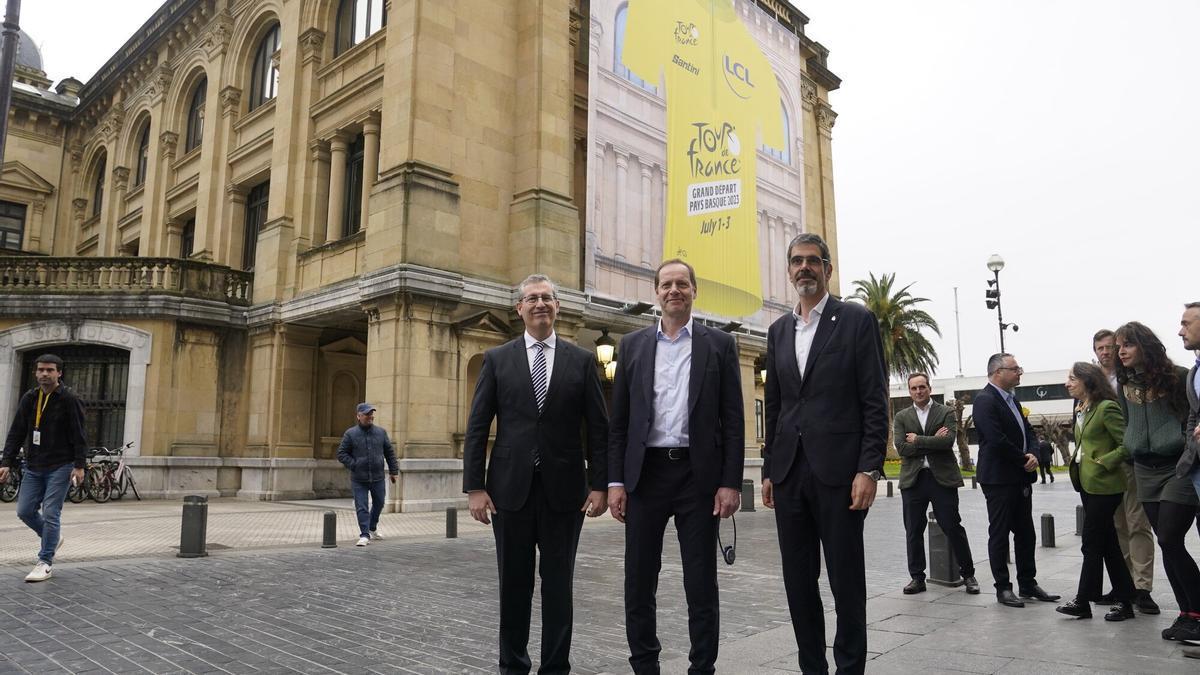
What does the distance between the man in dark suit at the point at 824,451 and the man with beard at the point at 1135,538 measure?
10.4 feet

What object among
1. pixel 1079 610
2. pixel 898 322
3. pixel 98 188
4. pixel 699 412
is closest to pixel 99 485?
pixel 699 412

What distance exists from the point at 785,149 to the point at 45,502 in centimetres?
2354

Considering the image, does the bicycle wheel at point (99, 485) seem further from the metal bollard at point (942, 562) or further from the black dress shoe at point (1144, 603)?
the black dress shoe at point (1144, 603)

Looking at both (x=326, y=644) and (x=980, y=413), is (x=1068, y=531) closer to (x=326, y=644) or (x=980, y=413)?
(x=980, y=413)

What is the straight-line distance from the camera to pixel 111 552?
370 inches

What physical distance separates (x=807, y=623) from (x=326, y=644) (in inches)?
123

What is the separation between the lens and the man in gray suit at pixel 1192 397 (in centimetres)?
497

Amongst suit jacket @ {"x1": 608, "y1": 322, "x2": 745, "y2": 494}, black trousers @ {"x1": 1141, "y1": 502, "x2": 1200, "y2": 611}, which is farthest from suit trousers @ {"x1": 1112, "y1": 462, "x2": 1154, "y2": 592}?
suit jacket @ {"x1": 608, "y1": 322, "x2": 745, "y2": 494}

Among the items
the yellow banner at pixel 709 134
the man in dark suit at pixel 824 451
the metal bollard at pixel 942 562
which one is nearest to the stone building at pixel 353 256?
the yellow banner at pixel 709 134

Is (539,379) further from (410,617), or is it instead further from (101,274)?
(101,274)

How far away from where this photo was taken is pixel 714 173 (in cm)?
2273

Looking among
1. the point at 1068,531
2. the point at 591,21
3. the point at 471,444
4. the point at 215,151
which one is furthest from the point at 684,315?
the point at 215,151

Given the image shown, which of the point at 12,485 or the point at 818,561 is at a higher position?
the point at 818,561

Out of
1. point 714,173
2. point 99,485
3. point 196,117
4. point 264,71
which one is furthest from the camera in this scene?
point 196,117
